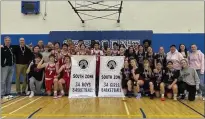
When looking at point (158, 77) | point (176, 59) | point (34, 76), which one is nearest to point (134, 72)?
point (158, 77)

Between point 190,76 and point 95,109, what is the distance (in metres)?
3.07

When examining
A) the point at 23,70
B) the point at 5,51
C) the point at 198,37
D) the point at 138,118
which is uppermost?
the point at 198,37

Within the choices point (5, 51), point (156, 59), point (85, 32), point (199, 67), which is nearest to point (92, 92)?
point (156, 59)

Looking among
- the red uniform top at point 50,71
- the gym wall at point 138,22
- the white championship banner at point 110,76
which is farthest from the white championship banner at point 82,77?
the gym wall at point 138,22

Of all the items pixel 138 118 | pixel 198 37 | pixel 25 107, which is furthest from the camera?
pixel 198 37

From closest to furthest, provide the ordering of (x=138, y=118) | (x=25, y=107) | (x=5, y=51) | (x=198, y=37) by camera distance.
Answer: (x=138, y=118)
(x=25, y=107)
(x=5, y=51)
(x=198, y=37)

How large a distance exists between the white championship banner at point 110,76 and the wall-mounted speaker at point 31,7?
6.27 metres

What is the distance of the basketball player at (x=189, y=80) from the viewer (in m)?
7.15

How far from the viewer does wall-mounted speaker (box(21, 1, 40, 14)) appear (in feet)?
41.8

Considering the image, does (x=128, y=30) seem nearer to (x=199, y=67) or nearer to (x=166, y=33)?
(x=166, y=33)

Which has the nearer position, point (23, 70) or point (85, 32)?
point (23, 70)

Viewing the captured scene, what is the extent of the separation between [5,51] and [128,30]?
20.4ft

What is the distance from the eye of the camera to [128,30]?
12.2m

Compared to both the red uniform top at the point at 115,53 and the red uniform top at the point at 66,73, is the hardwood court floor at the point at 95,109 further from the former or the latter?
the red uniform top at the point at 115,53
